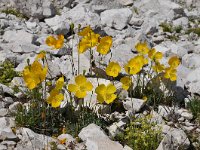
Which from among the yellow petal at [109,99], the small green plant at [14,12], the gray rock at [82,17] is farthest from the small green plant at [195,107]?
the small green plant at [14,12]

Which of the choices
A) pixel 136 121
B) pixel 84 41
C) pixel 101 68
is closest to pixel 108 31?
pixel 101 68

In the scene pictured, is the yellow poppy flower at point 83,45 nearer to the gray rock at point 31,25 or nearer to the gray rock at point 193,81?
the gray rock at point 193,81

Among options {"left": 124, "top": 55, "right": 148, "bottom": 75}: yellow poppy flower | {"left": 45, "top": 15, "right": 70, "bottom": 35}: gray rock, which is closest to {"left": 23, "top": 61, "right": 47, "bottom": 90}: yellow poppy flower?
{"left": 124, "top": 55, "right": 148, "bottom": 75}: yellow poppy flower

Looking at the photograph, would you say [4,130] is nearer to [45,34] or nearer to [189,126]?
[189,126]

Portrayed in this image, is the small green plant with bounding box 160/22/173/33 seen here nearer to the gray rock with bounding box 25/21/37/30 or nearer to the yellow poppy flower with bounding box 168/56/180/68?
A: the gray rock with bounding box 25/21/37/30

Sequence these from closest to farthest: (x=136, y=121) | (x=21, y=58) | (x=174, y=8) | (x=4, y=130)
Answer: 1. (x=4, y=130)
2. (x=136, y=121)
3. (x=21, y=58)
4. (x=174, y=8)

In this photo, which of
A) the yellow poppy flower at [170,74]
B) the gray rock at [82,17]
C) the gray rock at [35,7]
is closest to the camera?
the yellow poppy flower at [170,74]

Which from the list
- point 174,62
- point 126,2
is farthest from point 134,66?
point 126,2
